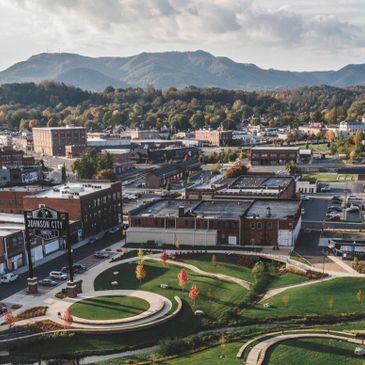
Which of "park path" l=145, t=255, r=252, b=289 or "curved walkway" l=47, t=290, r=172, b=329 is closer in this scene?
"curved walkway" l=47, t=290, r=172, b=329

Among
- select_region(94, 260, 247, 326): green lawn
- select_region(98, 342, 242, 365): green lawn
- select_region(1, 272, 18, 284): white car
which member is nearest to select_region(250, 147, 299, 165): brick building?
select_region(94, 260, 247, 326): green lawn

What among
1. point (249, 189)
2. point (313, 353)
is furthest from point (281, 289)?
point (249, 189)

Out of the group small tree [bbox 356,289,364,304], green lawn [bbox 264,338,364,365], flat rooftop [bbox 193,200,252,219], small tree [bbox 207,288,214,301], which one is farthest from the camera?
flat rooftop [bbox 193,200,252,219]

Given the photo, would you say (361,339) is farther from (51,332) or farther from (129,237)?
(129,237)

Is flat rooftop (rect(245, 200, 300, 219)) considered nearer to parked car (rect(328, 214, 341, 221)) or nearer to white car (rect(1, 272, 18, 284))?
parked car (rect(328, 214, 341, 221))

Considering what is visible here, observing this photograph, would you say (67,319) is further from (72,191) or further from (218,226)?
(72,191)

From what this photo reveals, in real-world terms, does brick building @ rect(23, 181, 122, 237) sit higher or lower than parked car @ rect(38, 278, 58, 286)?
higher
